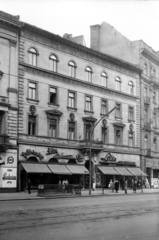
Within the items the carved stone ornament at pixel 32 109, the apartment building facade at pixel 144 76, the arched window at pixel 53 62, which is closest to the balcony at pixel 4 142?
the carved stone ornament at pixel 32 109

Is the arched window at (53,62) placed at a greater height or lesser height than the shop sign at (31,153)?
greater

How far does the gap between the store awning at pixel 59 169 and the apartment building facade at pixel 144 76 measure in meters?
16.1

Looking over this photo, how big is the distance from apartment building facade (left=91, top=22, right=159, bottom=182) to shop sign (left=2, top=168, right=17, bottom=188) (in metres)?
22.5

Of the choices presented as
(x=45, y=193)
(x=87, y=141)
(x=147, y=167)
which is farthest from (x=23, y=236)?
(x=147, y=167)

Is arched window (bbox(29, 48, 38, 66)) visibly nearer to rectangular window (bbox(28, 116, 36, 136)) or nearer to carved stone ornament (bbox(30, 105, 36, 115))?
carved stone ornament (bbox(30, 105, 36, 115))

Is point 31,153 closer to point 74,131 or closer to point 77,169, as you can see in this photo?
point 77,169

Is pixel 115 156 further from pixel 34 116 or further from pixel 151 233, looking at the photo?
pixel 151 233

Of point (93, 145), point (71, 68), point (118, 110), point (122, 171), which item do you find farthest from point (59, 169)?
point (118, 110)

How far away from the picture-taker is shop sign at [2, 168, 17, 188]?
34.6 m

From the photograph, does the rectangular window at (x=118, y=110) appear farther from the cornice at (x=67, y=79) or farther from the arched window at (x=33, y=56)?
the arched window at (x=33, y=56)

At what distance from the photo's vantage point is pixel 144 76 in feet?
181

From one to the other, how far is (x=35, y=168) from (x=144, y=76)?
2483cm

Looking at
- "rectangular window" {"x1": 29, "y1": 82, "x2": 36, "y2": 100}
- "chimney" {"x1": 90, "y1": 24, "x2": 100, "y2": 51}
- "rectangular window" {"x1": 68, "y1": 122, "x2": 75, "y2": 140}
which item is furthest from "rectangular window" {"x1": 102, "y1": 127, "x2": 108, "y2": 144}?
"chimney" {"x1": 90, "y1": 24, "x2": 100, "y2": 51}

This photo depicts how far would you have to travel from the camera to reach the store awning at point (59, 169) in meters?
38.7
